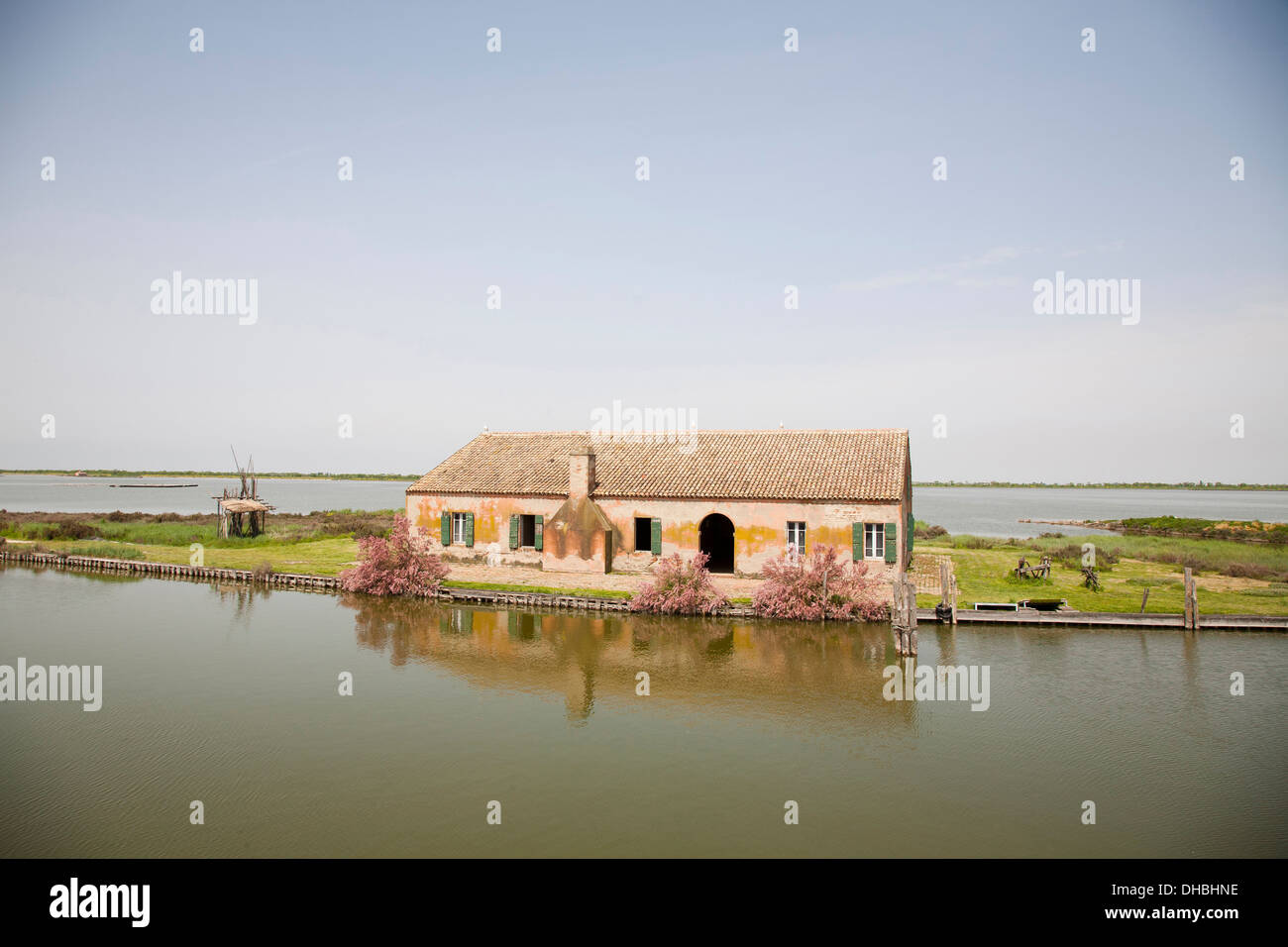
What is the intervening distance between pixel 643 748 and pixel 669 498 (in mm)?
14809

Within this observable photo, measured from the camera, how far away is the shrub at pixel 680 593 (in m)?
21.5

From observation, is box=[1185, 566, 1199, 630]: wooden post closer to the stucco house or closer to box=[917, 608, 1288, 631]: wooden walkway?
box=[917, 608, 1288, 631]: wooden walkway

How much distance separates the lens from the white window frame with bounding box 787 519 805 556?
24.4 metres

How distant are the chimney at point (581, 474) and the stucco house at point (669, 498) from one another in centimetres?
4

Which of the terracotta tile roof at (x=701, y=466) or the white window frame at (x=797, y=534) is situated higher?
the terracotta tile roof at (x=701, y=466)

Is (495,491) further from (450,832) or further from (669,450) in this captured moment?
(450,832)

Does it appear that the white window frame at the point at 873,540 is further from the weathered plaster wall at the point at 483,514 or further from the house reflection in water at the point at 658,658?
the weathered plaster wall at the point at 483,514

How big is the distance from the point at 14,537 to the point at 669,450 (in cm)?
3856

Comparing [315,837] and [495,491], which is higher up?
[495,491]

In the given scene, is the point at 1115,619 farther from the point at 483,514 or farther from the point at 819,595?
the point at 483,514

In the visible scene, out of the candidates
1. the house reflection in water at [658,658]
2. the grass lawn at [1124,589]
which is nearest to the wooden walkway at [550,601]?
the house reflection in water at [658,658]

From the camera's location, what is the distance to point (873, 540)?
2389 centimetres

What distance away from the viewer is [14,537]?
41125 millimetres
